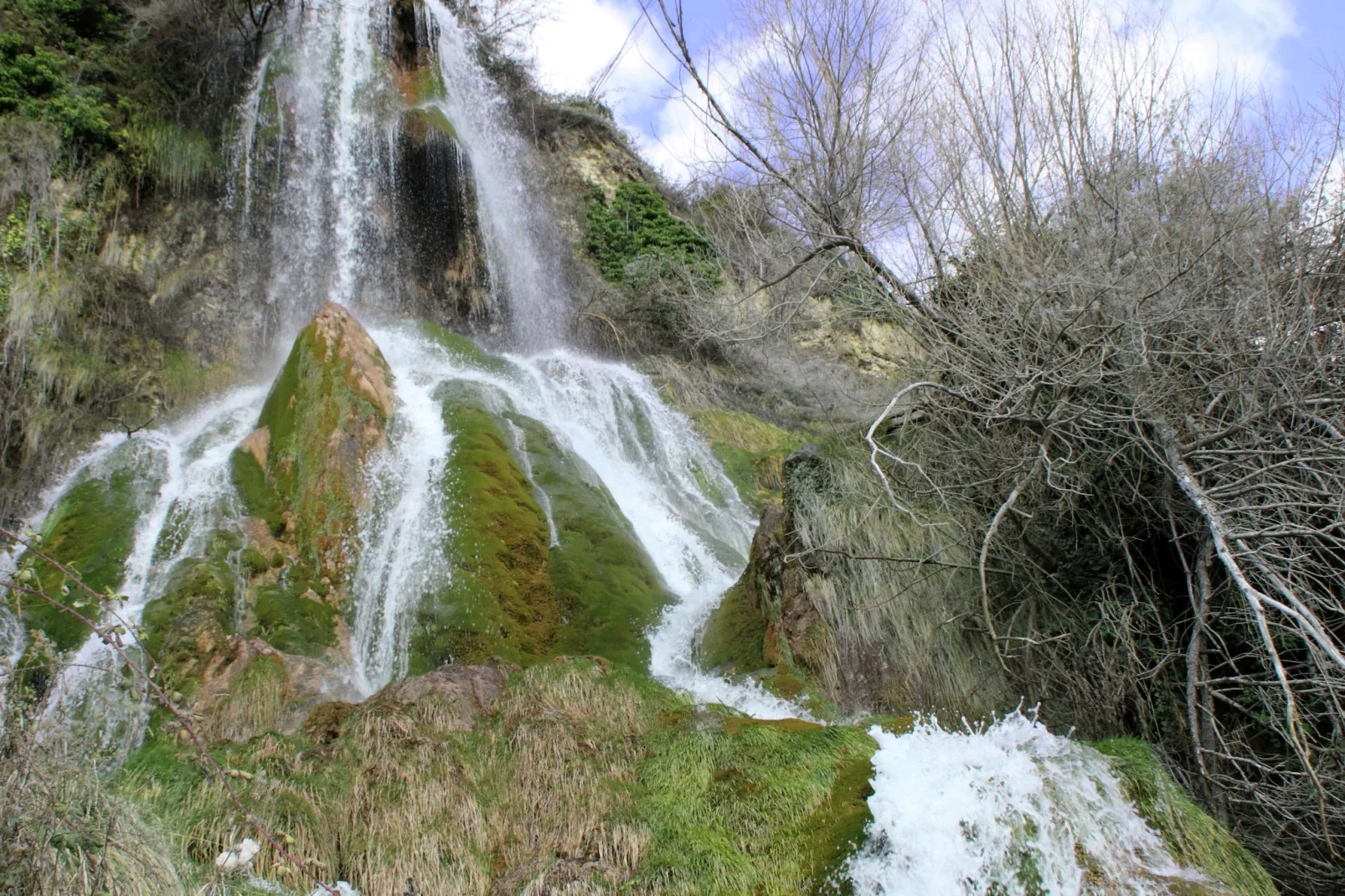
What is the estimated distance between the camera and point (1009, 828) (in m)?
3.15

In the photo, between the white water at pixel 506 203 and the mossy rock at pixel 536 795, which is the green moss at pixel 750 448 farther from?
the mossy rock at pixel 536 795

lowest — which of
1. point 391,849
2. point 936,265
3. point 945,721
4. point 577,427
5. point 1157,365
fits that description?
point 391,849

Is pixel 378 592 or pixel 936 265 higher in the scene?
pixel 936 265

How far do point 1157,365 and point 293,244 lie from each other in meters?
14.6

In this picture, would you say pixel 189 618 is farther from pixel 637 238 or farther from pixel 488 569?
pixel 637 238

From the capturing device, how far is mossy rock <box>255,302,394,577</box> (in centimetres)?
834

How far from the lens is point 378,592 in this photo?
25.3ft

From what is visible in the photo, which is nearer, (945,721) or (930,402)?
(945,721)

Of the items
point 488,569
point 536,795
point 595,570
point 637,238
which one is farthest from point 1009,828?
point 637,238

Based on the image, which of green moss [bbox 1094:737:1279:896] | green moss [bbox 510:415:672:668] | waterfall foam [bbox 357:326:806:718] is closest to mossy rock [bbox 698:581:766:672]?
waterfall foam [bbox 357:326:806:718]

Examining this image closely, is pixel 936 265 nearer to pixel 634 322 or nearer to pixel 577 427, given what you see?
pixel 577 427

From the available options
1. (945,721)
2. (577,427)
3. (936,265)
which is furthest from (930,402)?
(577,427)

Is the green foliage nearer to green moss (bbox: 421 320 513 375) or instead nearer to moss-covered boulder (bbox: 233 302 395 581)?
green moss (bbox: 421 320 513 375)

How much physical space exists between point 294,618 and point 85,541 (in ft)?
8.29
